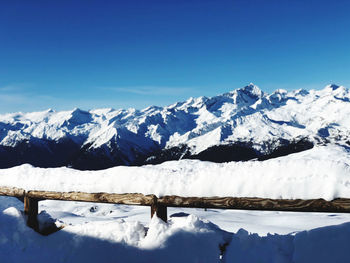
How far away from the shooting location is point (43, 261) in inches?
172

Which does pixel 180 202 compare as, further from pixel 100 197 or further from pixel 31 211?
pixel 31 211

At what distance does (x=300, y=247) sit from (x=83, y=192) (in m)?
2.94

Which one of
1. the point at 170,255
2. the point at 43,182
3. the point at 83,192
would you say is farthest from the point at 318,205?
the point at 43,182

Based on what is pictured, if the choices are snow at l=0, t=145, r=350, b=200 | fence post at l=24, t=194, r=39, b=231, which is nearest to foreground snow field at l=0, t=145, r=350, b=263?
snow at l=0, t=145, r=350, b=200

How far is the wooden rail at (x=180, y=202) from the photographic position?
3.17m

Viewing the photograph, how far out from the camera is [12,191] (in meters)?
5.27

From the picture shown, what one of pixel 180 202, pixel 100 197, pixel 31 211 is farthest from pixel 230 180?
pixel 31 211

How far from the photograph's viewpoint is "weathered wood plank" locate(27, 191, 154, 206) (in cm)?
417

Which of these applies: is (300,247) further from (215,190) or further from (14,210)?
(14,210)

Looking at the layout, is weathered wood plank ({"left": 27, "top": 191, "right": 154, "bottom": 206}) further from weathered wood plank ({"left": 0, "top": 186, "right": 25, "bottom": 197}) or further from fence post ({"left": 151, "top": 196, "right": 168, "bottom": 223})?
weathered wood plank ({"left": 0, "top": 186, "right": 25, "bottom": 197})

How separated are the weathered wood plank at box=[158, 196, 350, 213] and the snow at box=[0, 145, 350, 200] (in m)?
0.05

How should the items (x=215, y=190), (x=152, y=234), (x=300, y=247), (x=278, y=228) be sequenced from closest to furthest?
(x=300, y=247) < (x=215, y=190) < (x=152, y=234) < (x=278, y=228)

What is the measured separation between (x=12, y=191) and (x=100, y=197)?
72.5 inches

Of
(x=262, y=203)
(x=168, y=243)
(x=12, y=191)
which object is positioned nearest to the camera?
(x=262, y=203)
